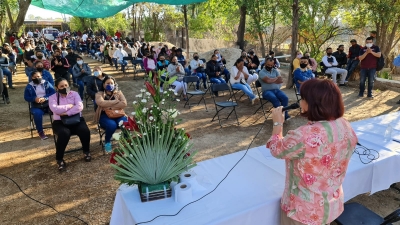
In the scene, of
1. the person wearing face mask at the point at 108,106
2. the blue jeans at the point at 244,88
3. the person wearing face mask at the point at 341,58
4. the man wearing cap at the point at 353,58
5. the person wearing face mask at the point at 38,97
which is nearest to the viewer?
the person wearing face mask at the point at 108,106

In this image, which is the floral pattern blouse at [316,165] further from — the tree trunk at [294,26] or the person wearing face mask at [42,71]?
the tree trunk at [294,26]

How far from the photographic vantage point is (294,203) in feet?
6.04

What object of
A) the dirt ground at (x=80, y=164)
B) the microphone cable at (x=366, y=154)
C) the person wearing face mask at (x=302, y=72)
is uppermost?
the person wearing face mask at (x=302, y=72)

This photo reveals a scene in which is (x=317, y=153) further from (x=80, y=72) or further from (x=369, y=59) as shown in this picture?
(x=80, y=72)

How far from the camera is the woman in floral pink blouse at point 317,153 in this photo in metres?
1.68

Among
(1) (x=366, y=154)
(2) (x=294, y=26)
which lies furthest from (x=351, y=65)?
(1) (x=366, y=154)

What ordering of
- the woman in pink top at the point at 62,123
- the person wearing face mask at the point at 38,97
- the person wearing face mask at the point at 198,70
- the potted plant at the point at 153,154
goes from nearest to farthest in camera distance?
1. the potted plant at the point at 153,154
2. the woman in pink top at the point at 62,123
3. the person wearing face mask at the point at 38,97
4. the person wearing face mask at the point at 198,70

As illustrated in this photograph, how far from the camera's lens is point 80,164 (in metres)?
4.50

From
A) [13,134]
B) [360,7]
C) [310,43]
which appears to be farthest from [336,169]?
[310,43]

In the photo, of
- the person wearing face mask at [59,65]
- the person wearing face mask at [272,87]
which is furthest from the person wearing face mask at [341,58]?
the person wearing face mask at [59,65]

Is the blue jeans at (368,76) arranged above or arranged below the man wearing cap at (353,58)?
below

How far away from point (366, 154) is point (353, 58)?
8349 mm

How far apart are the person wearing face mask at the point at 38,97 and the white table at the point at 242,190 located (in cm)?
388

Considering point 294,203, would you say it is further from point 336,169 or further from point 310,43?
point 310,43
